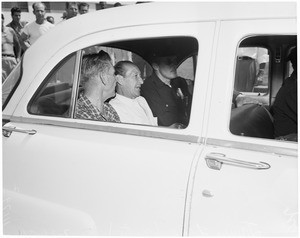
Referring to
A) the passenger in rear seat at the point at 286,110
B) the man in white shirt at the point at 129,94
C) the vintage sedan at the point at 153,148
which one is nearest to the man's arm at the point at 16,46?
the man in white shirt at the point at 129,94

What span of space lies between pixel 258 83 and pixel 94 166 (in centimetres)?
147

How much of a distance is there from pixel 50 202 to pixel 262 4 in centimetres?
144

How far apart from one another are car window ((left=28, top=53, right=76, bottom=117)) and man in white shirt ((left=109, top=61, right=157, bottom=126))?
33 centimetres

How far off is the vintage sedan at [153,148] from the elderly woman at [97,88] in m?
0.07

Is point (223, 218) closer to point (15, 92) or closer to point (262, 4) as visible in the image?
point (262, 4)

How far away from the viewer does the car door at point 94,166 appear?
1.77 metres

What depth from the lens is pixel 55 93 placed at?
92.0 inches

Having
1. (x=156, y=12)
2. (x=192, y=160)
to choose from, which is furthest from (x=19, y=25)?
(x=192, y=160)

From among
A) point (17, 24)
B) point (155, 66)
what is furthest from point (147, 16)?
point (17, 24)

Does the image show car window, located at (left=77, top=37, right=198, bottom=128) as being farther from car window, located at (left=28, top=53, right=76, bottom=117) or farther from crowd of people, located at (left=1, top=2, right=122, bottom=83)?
crowd of people, located at (left=1, top=2, right=122, bottom=83)

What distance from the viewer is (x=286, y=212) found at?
5.02 ft

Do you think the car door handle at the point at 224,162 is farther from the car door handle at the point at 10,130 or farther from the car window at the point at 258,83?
the car door handle at the point at 10,130

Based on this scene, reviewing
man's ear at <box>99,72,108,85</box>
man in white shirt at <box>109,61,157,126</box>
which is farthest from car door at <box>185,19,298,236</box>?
man's ear at <box>99,72,108,85</box>

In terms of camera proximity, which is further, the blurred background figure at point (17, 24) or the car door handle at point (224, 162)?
the blurred background figure at point (17, 24)
